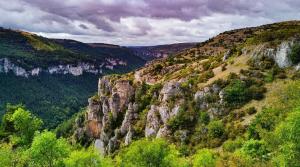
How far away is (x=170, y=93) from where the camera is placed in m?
103

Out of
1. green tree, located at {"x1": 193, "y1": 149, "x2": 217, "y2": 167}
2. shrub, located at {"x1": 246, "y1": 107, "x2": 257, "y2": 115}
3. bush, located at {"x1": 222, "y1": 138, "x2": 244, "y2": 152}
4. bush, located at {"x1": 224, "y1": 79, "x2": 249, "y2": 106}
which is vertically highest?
bush, located at {"x1": 224, "y1": 79, "x2": 249, "y2": 106}

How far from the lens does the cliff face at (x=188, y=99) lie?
87.3 metres

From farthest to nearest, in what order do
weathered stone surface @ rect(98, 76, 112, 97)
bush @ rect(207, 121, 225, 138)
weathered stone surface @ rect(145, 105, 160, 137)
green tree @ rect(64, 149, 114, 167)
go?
1. weathered stone surface @ rect(98, 76, 112, 97)
2. weathered stone surface @ rect(145, 105, 160, 137)
3. bush @ rect(207, 121, 225, 138)
4. green tree @ rect(64, 149, 114, 167)

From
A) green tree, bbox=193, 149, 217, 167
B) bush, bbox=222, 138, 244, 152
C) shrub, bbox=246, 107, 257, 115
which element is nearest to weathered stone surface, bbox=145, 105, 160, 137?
shrub, bbox=246, 107, 257, 115

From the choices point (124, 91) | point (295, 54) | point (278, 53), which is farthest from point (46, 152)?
point (124, 91)

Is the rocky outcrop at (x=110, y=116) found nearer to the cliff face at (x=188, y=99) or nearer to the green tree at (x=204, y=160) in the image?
the cliff face at (x=188, y=99)

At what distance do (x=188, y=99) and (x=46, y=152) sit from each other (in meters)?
44.2

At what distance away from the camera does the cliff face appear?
87312mm

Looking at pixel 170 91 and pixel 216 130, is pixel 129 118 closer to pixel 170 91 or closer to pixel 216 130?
pixel 170 91

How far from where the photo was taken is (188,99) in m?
96.9

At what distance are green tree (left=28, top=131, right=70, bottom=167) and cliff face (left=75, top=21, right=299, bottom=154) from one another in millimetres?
29918

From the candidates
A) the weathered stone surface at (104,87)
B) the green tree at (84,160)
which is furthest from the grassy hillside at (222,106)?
the weathered stone surface at (104,87)

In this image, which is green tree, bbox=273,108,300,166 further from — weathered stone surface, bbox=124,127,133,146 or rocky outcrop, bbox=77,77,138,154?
rocky outcrop, bbox=77,77,138,154

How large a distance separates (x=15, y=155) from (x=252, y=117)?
3887 centimetres
